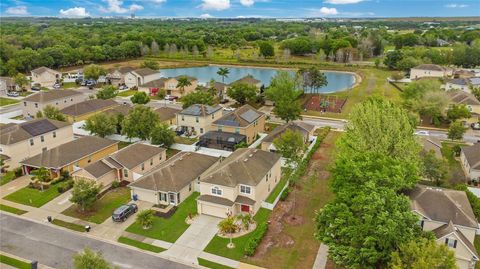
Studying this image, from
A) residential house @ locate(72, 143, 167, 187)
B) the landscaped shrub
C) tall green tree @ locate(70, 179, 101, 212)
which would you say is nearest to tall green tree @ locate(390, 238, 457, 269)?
the landscaped shrub

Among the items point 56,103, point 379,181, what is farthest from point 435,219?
point 56,103

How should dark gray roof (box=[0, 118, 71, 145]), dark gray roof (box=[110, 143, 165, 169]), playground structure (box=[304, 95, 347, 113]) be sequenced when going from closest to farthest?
dark gray roof (box=[110, 143, 165, 169]) → dark gray roof (box=[0, 118, 71, 145]) → playground structure (box=[304, 95, 347, 113])

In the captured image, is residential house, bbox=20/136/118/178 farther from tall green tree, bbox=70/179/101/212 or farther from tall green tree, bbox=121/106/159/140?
tall green tree, bbox=70/179/101/212

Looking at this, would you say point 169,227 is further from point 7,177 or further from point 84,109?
point 84,109

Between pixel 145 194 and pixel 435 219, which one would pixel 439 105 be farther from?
pixel 145 194

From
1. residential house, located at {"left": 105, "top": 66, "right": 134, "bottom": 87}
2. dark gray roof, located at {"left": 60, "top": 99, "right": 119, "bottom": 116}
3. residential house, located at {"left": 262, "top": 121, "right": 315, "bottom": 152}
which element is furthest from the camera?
residential house, located at {"left": 105, "top": 66, "right": 134, "bottom": 87}

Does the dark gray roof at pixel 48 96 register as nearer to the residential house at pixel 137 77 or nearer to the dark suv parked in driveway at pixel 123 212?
the residential house at pixel 137 77

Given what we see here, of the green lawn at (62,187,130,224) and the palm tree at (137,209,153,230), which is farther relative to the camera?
the green lawn at (62,187,130,224)
